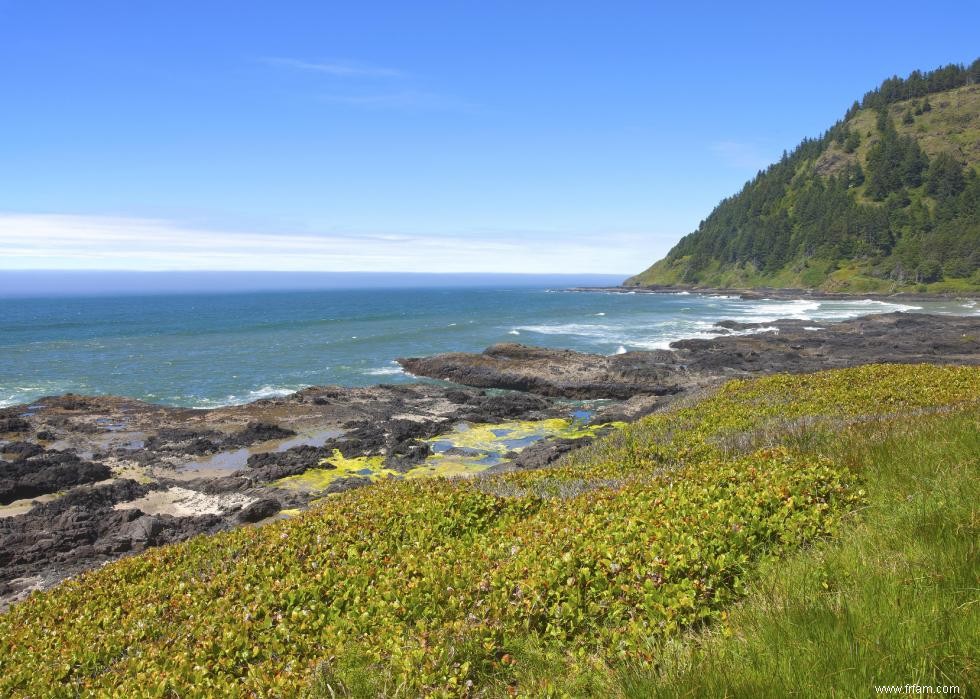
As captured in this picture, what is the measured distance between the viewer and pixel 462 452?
27.7 meters

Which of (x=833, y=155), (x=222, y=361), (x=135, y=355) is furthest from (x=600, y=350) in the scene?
(x=833, y=155)

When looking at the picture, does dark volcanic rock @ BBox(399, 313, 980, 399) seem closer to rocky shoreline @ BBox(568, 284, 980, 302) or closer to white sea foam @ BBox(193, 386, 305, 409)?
white sea foam @ BBox(193, 386, 305, 409)

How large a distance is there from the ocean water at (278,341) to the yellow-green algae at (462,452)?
1690 cm

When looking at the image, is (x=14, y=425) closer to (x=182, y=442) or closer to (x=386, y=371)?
(x=182, y=442)

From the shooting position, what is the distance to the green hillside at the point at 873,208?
121m

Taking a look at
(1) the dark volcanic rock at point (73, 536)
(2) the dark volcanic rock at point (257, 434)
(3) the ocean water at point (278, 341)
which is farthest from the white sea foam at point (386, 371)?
(1) the dark volcanic rock at point (73, 536)

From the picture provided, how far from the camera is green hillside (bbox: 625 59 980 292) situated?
121 m

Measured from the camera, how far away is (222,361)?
55.9m

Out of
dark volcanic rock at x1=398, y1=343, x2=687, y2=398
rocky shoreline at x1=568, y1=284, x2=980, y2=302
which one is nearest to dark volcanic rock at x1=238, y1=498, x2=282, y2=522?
dark volcanic rock at x1=398, y1=343, x2=687, y2=398

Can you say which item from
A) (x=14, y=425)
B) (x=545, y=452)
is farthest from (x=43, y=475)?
(x=545, y=452)

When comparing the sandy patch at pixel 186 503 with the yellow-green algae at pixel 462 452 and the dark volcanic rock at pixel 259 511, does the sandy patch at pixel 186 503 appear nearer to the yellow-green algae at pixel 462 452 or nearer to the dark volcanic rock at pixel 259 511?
the dark volcanic rock at pixel 259 511

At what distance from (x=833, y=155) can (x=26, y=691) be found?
204150 millimetres

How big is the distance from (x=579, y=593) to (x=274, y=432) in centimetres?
2742

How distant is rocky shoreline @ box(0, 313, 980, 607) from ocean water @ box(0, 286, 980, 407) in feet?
20.2
